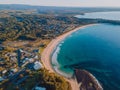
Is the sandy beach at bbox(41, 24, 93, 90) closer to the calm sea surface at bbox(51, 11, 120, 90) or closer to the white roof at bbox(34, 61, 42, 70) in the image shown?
the calm sea surface at bbox(51, 11, 120, 90)

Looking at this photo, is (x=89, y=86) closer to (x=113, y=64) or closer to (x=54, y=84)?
(x=54, y=84)

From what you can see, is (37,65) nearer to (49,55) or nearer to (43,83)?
(43,83)

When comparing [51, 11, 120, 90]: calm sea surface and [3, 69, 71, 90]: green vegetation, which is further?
[51, 11, 120, 90]: calm sea surface

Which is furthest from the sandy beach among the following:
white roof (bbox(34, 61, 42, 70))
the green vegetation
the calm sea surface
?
white roof (bbox(34, 61, 42, 70))

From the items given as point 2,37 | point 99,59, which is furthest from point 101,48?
point 2,37

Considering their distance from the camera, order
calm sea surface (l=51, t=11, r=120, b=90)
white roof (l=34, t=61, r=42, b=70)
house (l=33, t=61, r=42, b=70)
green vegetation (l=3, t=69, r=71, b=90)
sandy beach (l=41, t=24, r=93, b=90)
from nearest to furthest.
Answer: green vegetation (l=3, t=69, r=71, b=90) → sandy beach (l=41, t=24, r=93, b=90) → calm sea surface (l=51, t=11, r=120, b=90) → house (l=33, t=61, r=42, b=70) → white roof (l=34, t=61, r=42, b=70)

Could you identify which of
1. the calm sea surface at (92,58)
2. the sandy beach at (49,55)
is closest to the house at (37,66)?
the sandy beach at (49,55)

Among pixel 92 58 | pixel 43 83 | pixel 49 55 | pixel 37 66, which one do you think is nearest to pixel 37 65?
pixel 37 66

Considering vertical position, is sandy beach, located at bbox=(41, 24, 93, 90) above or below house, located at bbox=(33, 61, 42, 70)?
below
